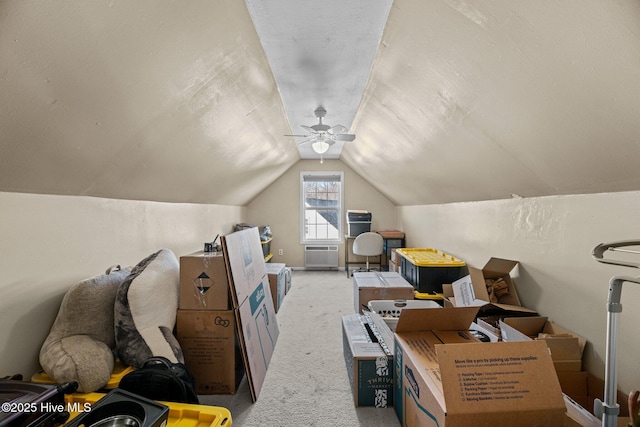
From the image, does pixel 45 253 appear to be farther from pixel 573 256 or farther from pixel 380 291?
pixel 573 256

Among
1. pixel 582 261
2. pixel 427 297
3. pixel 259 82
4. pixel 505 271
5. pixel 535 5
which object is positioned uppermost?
pixel 259 82

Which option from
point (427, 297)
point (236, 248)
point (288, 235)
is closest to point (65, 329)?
point (236, 248)

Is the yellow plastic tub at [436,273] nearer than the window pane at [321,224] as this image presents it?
Yes

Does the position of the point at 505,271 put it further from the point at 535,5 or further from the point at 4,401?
the point at 4,401

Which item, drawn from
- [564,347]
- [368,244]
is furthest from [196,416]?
[368,244]

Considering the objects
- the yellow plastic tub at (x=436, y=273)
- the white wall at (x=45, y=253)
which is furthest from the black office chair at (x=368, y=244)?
the white wall at (x=45, y=253)

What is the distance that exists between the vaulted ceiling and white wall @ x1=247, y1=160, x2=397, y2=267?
10.2 feet

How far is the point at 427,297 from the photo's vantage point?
9.61ft

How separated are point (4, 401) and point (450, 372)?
1.68 meters

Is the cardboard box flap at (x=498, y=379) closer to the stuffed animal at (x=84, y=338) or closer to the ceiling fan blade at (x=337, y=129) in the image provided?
the stuffed animal at (x=84, y=338)

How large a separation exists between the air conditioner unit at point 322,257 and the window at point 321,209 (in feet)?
0.84

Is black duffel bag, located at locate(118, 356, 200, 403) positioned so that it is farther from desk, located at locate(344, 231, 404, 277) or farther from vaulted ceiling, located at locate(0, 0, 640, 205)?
desk, located at locate(344, 231, 404, 277)

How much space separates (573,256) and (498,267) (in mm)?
586

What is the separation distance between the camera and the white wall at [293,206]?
226 inches
